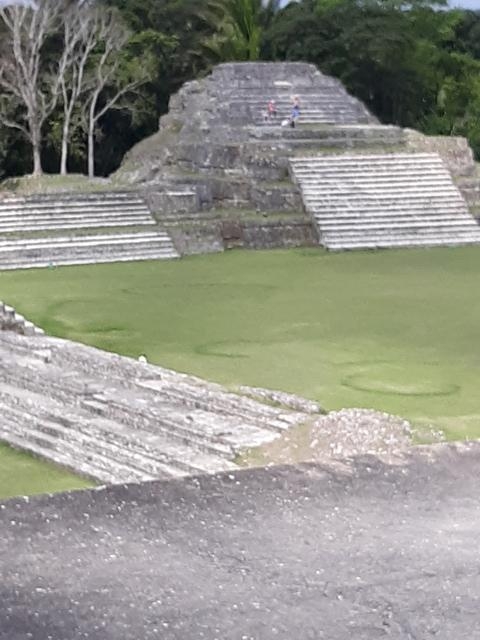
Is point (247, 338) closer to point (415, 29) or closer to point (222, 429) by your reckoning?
point (222, 429)

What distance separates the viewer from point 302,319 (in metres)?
12.6

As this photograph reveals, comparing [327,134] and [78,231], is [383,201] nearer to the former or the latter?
[327,134]

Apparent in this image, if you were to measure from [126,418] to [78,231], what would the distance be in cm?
1110

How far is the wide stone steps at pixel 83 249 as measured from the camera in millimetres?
17656

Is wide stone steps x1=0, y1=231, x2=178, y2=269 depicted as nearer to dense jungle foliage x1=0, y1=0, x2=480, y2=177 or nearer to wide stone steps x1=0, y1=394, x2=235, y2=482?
wide stone steps x1=0, y1=394, x2=235, y2=482

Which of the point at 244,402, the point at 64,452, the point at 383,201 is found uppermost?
the point at 244,402

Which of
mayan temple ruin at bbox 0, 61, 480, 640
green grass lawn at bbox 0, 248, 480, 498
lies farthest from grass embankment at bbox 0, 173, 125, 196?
green grass lawn at bbox 0, 248, 480, 498

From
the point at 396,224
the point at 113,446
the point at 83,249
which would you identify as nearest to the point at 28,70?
the point at 83,249

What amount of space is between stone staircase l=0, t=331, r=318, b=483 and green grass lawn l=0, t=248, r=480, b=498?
0.97m

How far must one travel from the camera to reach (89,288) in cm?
1517

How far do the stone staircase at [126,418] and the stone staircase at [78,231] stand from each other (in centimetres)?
820

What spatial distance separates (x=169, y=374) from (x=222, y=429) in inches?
64.8

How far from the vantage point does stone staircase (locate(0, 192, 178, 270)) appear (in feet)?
58.6

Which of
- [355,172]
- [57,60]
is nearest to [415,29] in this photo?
[57,60]
